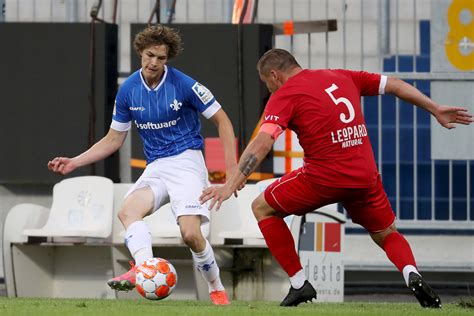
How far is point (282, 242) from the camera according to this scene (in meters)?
11.4

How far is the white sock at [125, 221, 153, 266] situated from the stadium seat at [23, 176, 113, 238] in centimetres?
313

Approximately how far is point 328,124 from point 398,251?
101 centimetres

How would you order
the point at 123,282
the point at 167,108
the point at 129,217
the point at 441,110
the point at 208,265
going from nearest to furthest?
the point at 441,110, the point at 123,282, the point at 129,217, the point at 167,108, the point at 208,265

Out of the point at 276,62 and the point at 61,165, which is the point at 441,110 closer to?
the point at 276,62

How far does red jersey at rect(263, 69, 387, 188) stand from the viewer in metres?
11.0

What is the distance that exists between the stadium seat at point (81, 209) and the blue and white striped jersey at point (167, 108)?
8.99 feet

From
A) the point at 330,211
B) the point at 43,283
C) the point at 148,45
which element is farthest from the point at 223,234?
the point at 148,45

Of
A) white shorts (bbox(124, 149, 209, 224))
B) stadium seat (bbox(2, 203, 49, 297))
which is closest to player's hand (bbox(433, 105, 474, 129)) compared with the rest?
white shorts (bbox(124, 149, 209, 224))

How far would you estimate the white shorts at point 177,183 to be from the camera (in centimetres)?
1189

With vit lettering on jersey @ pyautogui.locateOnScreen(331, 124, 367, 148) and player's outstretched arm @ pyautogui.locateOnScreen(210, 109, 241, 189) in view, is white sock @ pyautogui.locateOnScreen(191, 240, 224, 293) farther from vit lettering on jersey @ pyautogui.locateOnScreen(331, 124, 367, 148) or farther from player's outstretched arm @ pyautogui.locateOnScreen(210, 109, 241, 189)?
vit lettering on jersey @ pyautogui.locateOnScreen(331, 124, 367, 148)

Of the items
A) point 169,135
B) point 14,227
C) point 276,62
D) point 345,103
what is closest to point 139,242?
point 169,135

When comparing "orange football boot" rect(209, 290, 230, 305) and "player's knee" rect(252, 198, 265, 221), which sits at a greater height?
"player's knee" rect(252, 198, 265, 221)

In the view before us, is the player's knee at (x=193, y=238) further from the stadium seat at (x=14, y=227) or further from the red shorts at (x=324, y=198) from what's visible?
the stadium seat at (x=14, y=227)

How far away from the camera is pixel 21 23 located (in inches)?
621
